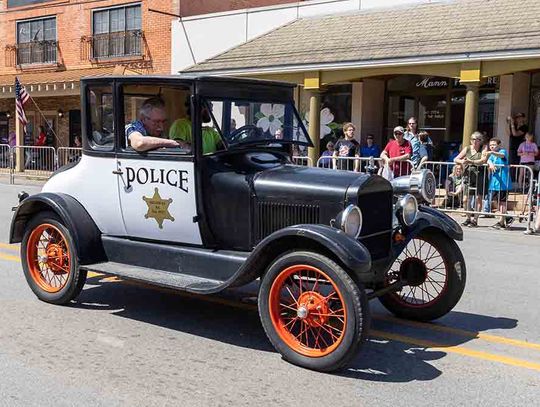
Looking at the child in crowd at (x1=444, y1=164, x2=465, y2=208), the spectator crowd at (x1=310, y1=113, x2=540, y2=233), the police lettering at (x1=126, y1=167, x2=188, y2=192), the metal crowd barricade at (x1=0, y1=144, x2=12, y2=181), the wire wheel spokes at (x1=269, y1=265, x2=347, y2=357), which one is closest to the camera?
the wire wheel spokes at (x1=269, y1=265, x2=347, y2=357)

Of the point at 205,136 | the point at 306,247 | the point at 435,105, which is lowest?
the point at 306,247

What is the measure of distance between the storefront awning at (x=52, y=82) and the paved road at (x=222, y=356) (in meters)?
Result: 18.5

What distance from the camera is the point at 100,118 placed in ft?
18.1

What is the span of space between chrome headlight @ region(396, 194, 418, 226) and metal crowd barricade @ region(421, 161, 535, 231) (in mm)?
6909

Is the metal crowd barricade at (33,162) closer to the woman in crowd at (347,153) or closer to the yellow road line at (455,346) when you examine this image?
the woman in crowd at (347,153)

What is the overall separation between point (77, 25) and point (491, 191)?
19.1 meters

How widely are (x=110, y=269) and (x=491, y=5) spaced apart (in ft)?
44.0

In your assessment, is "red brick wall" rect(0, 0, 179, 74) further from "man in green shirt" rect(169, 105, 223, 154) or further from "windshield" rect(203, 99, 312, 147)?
"man in green shirt" rect(169, 105, 223, 154)

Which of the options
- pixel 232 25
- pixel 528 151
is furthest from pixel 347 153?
pixel 232 25

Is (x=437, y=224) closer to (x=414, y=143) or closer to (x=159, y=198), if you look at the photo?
(x=159, y=198)

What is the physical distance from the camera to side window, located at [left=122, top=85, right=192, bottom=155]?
514 cm

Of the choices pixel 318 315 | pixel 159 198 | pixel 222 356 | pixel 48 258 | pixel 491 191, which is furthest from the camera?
pixel 491 191

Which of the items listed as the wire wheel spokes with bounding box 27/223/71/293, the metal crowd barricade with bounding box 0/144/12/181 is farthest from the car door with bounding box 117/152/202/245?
the metal crowd barricade with bounding box 0/144/12/181

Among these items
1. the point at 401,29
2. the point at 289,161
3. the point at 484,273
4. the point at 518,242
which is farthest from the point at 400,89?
the point at 289,161
